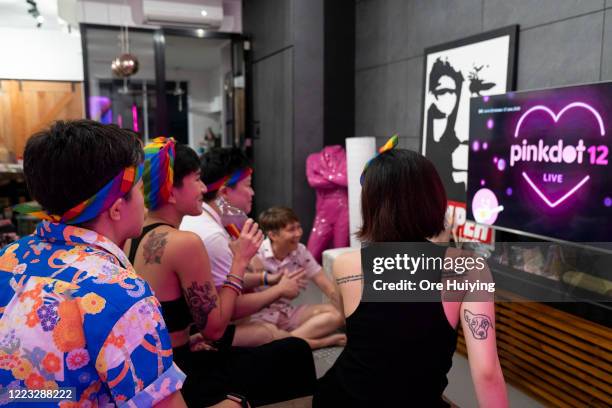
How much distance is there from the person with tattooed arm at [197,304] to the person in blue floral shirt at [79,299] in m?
0.63

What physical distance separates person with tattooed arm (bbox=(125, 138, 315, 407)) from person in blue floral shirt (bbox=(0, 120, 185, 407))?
629 mm

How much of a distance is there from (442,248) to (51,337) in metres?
0.88

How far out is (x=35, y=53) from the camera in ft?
24.0

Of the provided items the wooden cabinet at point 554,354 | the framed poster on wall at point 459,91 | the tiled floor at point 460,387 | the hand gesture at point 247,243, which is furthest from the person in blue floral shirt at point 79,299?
the framed poster on wall at point 459,91

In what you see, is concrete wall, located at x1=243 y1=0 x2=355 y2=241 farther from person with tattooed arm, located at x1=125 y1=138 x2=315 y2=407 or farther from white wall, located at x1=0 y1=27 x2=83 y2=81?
white wall, located at x1=0 y1=27 x2=83 y2=81

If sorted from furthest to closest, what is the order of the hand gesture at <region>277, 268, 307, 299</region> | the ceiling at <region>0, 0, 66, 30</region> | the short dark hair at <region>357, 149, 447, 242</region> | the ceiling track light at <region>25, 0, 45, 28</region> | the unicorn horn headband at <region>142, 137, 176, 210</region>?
the ceiling at <region>0, 0, 66, 30</region> < the ceiling track light at <region>25, 0, 45, 28</region> < the hand gesture at <region>277, 268, 307, 299</region> < the unicorn horn headband at <region>142, 137, 176, 210</region> < the short dark hair at <region>357, 149, 447, 242</region>

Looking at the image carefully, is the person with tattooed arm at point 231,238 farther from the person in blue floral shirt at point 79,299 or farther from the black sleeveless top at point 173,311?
the person in blue floral shirt at point 79,299

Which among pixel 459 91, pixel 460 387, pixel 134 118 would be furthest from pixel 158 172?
pixel 134 118

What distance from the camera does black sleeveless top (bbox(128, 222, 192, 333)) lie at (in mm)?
1662

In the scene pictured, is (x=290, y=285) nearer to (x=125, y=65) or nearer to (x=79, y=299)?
(x=79, y=299)

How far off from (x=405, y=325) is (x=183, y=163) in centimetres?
106

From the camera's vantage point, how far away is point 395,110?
175 inches

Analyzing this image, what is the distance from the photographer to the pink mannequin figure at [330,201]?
15.1 ft

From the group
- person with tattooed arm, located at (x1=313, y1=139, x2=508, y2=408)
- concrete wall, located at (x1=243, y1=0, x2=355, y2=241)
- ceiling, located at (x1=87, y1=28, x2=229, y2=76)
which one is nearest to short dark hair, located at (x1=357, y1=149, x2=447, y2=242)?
person with tattooed arm, located at (x1=313, y1=139, x2=508, y2=408)
